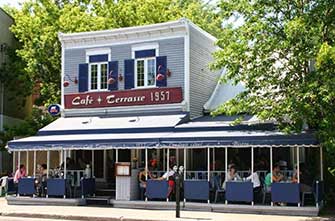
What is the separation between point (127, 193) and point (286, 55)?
777 centimetres

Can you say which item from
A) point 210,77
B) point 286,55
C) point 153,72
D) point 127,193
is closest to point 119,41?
point 153,72

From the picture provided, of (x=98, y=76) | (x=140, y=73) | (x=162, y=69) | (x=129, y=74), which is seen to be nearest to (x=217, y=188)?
(x=162, y=69)

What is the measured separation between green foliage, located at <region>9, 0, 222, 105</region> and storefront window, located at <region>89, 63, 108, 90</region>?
685 centimetres

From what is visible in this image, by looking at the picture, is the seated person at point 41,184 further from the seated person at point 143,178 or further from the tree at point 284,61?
the tree at point 284,61

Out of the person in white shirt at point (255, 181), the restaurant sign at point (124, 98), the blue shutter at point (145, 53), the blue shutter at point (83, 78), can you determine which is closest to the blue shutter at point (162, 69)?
the restaurant sign at point (124, 98)

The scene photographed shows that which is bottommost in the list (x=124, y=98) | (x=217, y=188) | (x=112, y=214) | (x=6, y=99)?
(x=112, y=214)

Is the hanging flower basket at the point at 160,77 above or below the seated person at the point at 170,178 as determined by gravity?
above

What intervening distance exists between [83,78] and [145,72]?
122 inches

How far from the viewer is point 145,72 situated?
23.2 m

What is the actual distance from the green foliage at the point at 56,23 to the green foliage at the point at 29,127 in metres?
0.81

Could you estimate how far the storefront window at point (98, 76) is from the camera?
2427 centimetres

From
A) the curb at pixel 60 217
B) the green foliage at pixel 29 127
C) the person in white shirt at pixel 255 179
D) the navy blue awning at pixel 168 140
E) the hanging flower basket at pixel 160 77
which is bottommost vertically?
the curb at pixel 60 217

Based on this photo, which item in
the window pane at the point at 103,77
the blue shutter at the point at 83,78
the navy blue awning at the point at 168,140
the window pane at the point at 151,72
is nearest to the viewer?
the navy blue awning at the point at 168,140

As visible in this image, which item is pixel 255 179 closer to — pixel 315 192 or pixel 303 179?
pixel 303 179
